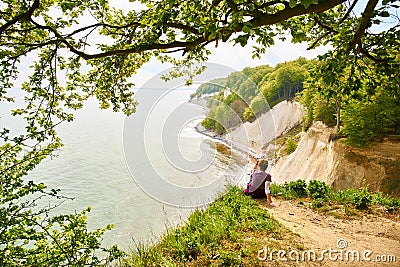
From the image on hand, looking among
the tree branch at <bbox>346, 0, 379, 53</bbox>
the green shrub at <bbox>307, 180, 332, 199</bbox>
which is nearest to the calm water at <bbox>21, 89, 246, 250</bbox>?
the green shrub at <bbox>307, 180, 332, 199</bbox>

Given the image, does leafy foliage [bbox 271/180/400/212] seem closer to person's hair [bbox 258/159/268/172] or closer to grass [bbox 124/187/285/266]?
person's hair [bbox 258/159/268/172]

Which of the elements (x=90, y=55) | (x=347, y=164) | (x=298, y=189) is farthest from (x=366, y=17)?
(x=347, y=164)

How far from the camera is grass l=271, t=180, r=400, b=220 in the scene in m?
7.67

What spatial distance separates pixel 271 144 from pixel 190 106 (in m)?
4.79

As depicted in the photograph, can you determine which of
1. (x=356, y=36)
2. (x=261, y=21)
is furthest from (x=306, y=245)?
(x=261, y=21)

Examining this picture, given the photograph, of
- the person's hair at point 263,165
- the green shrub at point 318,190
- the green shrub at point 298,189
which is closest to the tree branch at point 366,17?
the person's hair at point 263,165

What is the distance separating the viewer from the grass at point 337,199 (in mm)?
7668

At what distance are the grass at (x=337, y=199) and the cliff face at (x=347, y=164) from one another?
5.27 metres

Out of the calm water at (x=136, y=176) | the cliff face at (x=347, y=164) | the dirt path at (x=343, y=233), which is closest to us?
the dirt path at (x=343, y=233)

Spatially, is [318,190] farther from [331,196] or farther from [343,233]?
[343,233]

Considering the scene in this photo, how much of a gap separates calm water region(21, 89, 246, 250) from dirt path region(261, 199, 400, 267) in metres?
3.19

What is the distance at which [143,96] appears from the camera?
244 inches

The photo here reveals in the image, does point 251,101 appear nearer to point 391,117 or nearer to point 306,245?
point 306,245

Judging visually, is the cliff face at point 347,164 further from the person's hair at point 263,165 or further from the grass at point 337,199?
the person's hair at point 263,165
